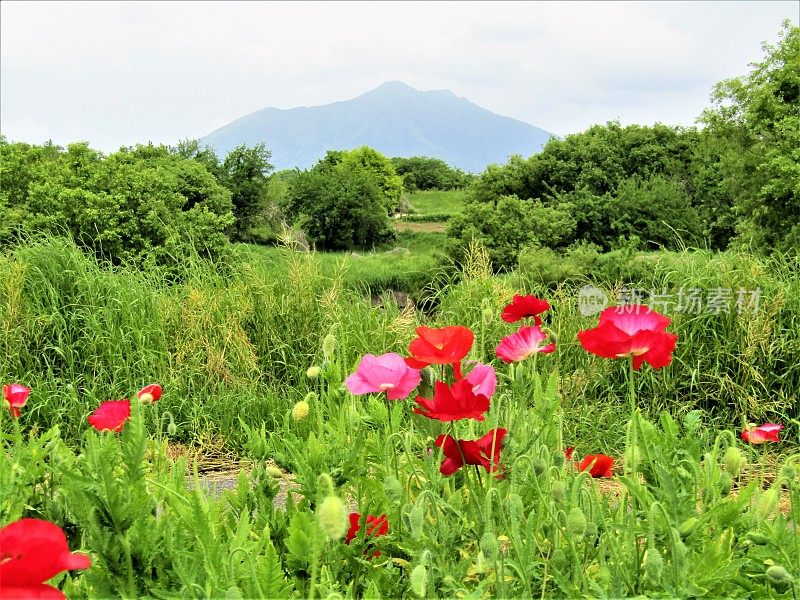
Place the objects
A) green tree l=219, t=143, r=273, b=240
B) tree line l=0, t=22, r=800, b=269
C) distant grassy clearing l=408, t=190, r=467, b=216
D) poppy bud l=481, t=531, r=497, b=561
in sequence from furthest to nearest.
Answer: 1. distant grassy clearing l=408, t=190, r=467, b=216
2. green tree l=219, t=143, r=273, b=240
3. tree line l=0, t=22, r=800, b=269
4. poppy bud l=481, t=531, r=497, b=561

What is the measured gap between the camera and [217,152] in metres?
14.8

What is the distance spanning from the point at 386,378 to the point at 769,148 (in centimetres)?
1391

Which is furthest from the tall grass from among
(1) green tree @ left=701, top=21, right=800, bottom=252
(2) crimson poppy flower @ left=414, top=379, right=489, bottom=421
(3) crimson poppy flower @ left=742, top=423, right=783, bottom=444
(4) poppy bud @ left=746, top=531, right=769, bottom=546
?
(1) green tree @ left=701, top=21, right=800, bottom=252

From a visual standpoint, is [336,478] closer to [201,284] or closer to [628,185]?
[201,284]

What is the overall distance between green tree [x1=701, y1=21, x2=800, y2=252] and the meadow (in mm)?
8928

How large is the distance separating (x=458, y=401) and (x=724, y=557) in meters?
0.48

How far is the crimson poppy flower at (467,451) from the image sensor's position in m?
1.14

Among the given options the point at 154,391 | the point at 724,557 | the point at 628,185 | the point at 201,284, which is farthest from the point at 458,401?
the point at 628,185

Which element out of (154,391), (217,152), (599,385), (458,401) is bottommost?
(599,385)

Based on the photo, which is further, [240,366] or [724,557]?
[240,366]

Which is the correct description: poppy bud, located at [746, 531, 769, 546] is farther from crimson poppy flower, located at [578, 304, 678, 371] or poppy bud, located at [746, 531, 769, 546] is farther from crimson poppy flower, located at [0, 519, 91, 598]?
crimson poppy flower, located at [0, 519, 91, 598]

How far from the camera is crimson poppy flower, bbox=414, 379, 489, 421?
1100mm

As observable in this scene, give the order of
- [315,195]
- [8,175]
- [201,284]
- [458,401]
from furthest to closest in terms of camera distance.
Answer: [315,195], [8,175], [201,284], [458,401]

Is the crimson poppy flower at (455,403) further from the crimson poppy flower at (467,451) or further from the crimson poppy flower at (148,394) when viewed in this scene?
the crimson poppy flower at (148,394)
